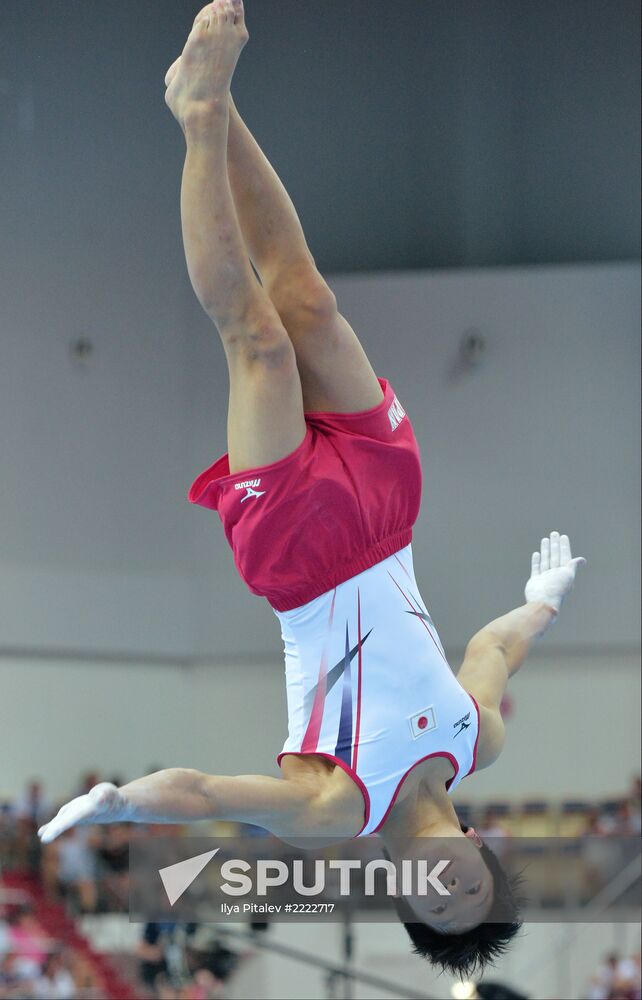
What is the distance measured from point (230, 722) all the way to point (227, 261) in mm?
6266

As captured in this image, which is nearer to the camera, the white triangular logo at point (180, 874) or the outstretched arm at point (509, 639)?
the white triangular logo at point (180, 874)

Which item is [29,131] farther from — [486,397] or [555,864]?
[555,864]

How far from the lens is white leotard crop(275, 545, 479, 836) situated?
3354 mm

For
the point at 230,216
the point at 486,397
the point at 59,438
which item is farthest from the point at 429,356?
the point at 230,216

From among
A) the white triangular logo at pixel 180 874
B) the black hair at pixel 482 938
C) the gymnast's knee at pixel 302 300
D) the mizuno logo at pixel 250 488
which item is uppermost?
the gymnast's knee at pixel 302 300

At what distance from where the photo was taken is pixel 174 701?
9.06 metres

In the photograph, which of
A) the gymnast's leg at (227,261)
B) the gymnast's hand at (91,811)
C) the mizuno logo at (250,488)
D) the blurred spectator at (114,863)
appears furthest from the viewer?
the blurred spectator at (114,863)

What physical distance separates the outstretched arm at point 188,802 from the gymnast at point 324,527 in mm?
34

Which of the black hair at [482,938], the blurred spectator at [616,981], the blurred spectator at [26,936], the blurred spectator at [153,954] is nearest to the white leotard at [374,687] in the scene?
the black hair at [482,938]

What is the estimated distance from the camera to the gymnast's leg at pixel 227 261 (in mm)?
3205

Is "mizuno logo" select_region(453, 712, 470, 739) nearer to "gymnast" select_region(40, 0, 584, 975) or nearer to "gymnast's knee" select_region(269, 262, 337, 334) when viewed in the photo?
"gymnast" select_region(40, 0, 584, 975)

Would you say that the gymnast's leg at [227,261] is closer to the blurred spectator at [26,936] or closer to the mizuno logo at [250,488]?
the mizuno logo at [250,488]

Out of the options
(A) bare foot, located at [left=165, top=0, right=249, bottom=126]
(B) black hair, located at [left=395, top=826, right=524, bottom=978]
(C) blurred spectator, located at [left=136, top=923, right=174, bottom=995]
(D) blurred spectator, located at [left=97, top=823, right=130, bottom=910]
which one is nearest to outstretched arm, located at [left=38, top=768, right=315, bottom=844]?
(B) black hair, located at [left=395, top=826, right=524, bottom=978]

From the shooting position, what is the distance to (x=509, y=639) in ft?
13.2
